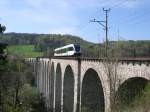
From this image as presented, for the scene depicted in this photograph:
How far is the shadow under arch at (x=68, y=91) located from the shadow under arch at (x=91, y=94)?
682 centimetres

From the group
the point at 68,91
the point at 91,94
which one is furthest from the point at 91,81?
the point at 68,91

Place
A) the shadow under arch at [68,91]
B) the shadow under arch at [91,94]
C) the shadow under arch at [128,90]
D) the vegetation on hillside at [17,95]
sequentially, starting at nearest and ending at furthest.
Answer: the shadow under arch at [128,90] < the shadow under arch at [91,94] < the shadow under arch at [68,91] < the vegetation on hillside at [17,95]

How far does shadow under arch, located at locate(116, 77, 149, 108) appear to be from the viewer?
16.1 m

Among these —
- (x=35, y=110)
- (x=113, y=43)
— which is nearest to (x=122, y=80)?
(x=113, y=43)

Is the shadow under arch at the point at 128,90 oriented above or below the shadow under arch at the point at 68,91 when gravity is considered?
above

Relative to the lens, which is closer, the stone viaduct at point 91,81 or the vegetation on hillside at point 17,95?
the stone viaduct at point 91,81

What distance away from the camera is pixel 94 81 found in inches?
938

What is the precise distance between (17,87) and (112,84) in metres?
27.2

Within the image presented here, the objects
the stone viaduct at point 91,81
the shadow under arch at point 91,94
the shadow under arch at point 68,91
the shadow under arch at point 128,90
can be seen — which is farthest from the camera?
the shadow under arch at point 68,91

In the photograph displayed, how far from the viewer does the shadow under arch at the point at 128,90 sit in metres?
16.1

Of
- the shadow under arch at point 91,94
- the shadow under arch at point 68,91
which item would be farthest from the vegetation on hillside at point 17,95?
the shadow under arch at point 91,94

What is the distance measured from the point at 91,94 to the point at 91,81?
1.82 meters

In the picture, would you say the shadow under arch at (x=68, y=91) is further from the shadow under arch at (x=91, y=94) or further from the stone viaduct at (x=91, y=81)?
the shadow under arch at (x=91, y=94)

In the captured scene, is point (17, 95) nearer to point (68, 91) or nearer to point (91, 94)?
point (68, 91)
